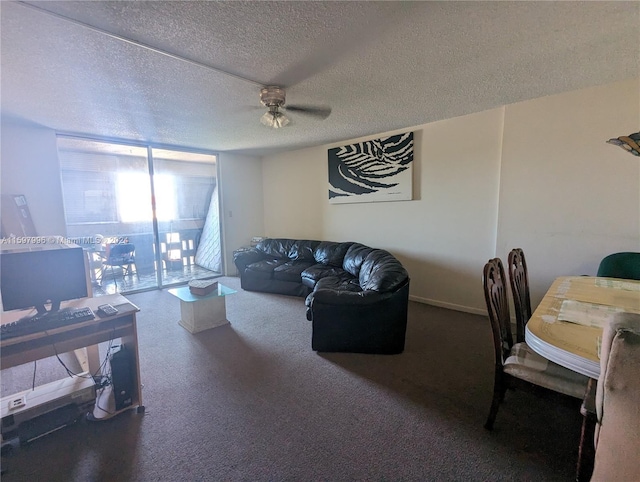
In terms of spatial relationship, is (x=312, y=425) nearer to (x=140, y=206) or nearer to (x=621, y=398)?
(x=621, y=398)

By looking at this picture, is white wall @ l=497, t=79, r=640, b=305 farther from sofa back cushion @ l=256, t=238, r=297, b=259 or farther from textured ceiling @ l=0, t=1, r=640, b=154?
sofa back cushion @ l=256, t=238, r=297, b=259

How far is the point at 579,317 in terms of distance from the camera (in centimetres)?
148

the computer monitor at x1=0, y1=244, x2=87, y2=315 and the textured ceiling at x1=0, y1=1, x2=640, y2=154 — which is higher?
the textured ceiling at x1=0, y1=1, x2=640, y2=154

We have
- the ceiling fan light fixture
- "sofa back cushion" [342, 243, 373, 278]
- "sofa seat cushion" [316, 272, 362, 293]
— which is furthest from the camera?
"sofa back cushion" [342, 243, 373, 278]

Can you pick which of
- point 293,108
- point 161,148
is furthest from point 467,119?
point 161,148

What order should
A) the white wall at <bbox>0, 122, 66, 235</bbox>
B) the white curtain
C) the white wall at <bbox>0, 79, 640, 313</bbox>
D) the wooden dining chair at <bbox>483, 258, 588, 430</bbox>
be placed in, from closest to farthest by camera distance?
1. the wooden dining chair at <bbox>483, 258, 588, 430</bbox>
2. the white wall at <bbox>0, 79, 640, 313</bbox>
3. the white wall at <bbox>0, 122, 66, 235</bbox>
4. the white curtain

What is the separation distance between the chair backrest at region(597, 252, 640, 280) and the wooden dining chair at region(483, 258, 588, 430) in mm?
1434

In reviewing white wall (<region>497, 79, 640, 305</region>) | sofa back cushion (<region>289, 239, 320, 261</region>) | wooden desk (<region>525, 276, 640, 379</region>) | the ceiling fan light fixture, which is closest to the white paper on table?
wooden desk (<region>525, 276, 640, 379</region>)

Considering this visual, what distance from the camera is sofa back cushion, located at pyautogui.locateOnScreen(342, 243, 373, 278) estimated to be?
150 inches

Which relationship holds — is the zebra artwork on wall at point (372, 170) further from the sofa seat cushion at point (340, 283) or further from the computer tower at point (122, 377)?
the computer tower at point (122, 377)

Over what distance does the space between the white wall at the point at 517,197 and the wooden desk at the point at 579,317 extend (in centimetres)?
82

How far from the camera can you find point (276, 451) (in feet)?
5.23

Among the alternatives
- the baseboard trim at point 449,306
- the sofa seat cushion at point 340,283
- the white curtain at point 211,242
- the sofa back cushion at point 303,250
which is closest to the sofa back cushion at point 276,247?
the sofa back cushion at point 303,250

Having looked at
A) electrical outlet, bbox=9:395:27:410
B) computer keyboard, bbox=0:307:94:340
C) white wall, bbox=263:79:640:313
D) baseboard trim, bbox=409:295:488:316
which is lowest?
baseboard trim, bbox=409:295:488:316
